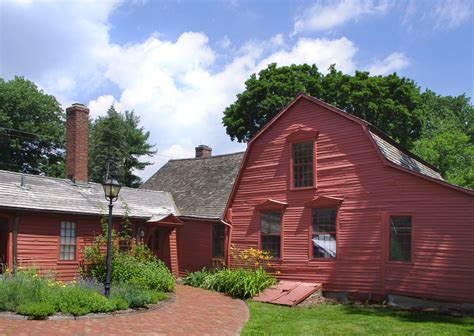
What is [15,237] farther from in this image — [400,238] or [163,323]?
[400,238]

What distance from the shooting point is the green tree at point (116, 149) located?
45812mm

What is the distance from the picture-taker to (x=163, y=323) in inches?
450

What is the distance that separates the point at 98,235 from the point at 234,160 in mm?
8484

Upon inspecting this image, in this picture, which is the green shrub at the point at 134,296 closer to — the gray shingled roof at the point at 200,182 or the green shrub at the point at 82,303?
the green shrub at the point at 82,303

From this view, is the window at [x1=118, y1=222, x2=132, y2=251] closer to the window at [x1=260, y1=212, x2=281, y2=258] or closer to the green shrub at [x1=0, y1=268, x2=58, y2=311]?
the window at [x1=260, y1=212, x2=281, y2=258]

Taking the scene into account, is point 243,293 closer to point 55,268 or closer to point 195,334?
point 195,334

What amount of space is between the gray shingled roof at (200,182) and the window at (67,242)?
18.5ft

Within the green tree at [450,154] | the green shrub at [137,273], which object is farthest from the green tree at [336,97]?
the green shrub at [137,273]

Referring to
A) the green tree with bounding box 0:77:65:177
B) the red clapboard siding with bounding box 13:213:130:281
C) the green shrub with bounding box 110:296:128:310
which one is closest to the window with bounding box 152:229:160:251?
the red clapboard siding with bounding box 13:213:130:281

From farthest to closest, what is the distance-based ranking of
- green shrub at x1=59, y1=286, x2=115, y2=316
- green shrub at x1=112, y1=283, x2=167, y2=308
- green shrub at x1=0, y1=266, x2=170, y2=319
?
green shrub at x1=112, y1=283, x2=167, y2=308 → green shrub at x1=59, y1=286, x2=115, y2=316 → green shrub at x1=0, y1=266, x2=170, y2=319

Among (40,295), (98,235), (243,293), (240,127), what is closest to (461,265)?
(243,293)

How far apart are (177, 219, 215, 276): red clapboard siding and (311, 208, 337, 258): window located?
219 inches

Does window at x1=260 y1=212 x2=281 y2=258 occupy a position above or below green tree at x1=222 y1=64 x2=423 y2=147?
below

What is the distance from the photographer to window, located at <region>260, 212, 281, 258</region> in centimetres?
1845
